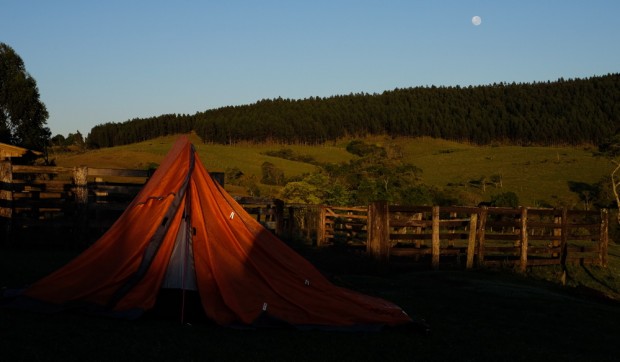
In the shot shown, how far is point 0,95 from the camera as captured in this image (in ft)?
173

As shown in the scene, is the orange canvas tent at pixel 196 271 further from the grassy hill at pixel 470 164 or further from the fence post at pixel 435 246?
the grassy hill at pixel 470 164

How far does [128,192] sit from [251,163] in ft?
245

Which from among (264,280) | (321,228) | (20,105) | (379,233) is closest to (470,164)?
(20,105)

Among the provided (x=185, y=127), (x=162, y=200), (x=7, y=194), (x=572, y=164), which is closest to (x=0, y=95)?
(x=7, y=194)

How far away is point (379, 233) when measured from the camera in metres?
16.3

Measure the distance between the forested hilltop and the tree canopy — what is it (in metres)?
70.0

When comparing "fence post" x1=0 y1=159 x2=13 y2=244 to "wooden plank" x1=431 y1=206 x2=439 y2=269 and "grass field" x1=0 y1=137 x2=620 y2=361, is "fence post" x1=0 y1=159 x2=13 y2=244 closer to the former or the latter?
"grass field" x1=0 y1=137 x2=620 y2=361

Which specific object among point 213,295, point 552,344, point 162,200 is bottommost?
point 552,344

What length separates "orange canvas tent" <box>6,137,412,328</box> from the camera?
800cm

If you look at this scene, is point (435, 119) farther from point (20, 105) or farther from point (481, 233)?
point (481, 233)

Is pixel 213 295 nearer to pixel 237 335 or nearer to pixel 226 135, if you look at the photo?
pixel 237 335

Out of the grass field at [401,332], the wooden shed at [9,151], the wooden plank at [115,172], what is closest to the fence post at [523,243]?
the grass field at [401,332]

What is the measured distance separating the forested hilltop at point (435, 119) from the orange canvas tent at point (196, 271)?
110 metres

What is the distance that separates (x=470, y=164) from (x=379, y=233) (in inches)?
2956
